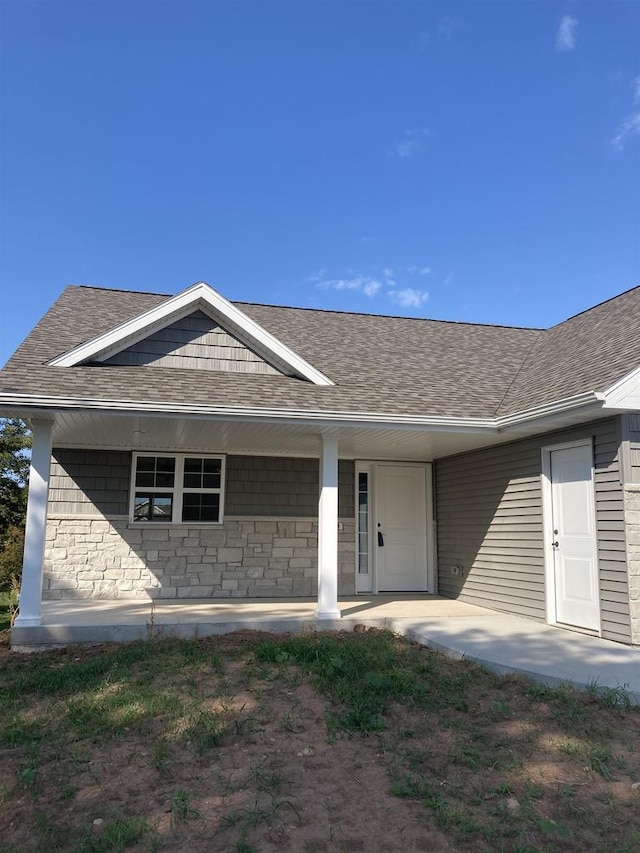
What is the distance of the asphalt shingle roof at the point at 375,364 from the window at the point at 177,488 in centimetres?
253

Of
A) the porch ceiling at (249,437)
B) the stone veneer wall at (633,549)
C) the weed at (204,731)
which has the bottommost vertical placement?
the weed at (204,731)

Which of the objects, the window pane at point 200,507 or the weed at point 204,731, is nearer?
the weed at point 204,731

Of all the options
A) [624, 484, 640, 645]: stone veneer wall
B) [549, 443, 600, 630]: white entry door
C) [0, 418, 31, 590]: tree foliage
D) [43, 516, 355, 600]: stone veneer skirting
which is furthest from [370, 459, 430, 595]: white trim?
[0, 418, 31, 590]: tree foliage

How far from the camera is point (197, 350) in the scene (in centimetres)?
880

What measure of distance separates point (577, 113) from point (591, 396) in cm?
789

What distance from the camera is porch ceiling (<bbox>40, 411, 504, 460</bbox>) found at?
7.97 m

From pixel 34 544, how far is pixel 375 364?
5.73 metres

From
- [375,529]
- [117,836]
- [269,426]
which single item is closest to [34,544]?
[269,426]

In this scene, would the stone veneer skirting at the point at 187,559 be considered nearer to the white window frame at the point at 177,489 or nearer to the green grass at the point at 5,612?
the white window frame at the point at 177,489

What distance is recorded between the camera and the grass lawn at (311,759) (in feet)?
10.2

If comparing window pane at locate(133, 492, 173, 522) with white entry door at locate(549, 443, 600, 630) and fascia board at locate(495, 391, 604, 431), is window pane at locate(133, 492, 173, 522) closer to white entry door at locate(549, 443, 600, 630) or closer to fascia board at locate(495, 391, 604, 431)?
fascia board at locate(495, 391, 604, 431)

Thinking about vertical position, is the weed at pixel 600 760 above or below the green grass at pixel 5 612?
above

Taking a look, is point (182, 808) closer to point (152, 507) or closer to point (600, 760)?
point (600, 760)

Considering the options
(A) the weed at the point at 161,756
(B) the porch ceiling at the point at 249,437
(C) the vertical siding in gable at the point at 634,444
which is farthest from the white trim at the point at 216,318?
(A) the weed at the point at 161,756
